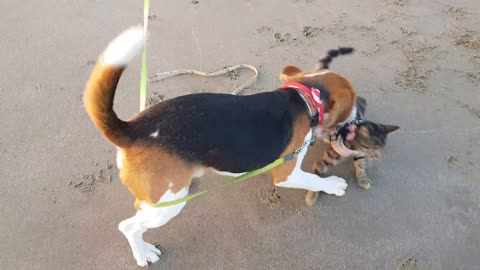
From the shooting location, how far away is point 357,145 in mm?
2848

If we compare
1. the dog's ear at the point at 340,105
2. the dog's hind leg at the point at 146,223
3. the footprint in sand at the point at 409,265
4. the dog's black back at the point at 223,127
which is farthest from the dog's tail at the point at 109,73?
the footprint in sand at the point at 409,265

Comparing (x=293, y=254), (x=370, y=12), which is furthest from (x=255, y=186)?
(x=370, y=12)

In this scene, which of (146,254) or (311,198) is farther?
(311,198)

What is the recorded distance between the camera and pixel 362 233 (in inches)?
113

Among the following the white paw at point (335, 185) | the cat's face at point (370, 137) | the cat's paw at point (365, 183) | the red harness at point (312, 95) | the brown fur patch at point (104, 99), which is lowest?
the cat's paw at point (365, 183)

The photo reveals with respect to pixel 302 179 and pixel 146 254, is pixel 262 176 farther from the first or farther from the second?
pixel 146 254

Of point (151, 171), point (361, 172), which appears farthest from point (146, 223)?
point (361, 172)

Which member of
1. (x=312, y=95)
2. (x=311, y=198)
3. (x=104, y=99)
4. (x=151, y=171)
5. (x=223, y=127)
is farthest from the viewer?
(x=311, y=198)

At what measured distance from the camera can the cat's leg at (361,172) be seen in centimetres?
309

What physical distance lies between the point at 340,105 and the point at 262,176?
2.99ft

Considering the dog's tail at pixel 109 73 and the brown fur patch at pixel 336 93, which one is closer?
the dog's tail at pixel 109 73

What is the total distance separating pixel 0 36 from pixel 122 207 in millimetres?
2942

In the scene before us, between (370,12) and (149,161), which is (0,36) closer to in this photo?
(149,161)

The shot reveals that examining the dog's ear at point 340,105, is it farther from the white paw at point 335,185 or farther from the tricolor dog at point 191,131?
the white paw at point 335,185
